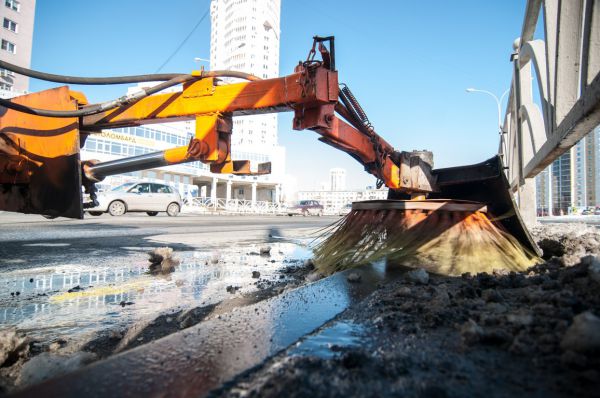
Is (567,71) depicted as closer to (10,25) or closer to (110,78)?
(110,78)

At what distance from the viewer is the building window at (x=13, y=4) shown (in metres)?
39.0

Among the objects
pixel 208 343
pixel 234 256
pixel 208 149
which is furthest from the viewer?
pixel 234 256

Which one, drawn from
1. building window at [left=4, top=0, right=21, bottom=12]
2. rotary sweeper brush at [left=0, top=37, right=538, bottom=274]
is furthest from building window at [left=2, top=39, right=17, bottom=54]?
rotary sweeper brush at [left=0, top=37, right=538, bottom=274]

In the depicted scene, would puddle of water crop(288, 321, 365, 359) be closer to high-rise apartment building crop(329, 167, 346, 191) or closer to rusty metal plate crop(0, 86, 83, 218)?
rusty metal plate crop(0, 86, 83, 218)

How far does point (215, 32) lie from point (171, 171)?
6780 centimetres

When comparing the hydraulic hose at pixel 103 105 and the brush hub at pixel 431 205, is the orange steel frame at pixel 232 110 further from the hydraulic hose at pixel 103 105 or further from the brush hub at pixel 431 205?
the brush hub at pixel 431 205

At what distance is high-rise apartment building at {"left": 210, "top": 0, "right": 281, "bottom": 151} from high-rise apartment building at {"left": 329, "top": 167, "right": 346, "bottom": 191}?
156 ft

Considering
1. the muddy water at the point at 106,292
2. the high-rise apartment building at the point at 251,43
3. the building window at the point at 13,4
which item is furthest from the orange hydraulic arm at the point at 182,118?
the high-rise apartment building at the point at 251,43

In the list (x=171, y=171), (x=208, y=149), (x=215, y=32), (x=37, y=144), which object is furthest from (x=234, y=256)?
(x=215, y=32)

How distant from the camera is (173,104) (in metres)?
3.33

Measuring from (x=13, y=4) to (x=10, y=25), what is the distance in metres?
2.60

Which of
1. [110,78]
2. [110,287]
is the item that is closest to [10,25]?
[110,78]

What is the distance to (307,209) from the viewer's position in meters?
33.4

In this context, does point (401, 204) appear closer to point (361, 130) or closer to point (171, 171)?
point (361, 130)
